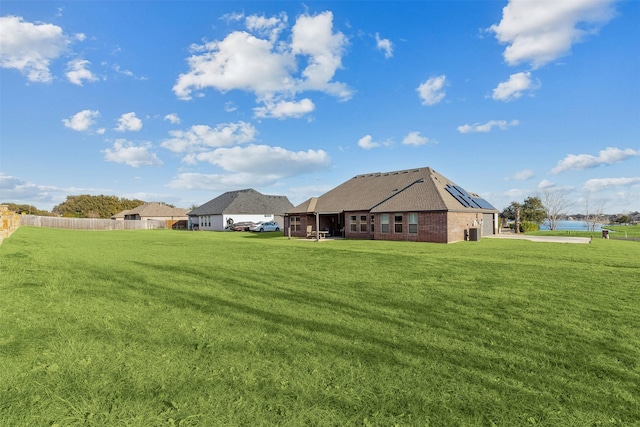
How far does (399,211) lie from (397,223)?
3.23ft

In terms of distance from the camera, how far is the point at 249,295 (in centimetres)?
729

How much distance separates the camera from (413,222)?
2488 cm

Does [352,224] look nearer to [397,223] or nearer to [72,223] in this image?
[397,223]

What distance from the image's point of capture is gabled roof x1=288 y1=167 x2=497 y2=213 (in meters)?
25.2

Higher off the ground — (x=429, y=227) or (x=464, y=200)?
(x=464, y=200)

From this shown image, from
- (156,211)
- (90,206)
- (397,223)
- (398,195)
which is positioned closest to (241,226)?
(398,195)

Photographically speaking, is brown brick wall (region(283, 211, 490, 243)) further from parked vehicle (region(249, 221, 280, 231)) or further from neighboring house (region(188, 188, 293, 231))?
neighboring house (region(188, 188, 293, 231))

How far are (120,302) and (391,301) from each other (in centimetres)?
542

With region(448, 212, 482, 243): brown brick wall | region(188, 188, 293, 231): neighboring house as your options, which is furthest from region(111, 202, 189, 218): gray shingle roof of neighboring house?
region(448, 212, 482, 243): brown brick wall

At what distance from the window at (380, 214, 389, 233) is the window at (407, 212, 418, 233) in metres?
1.74

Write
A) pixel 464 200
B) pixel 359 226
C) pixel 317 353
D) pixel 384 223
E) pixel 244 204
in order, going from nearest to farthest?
1. pixel 317 353
2. pixel 384 223
3. pixel 464 200
4. pixel 359 226
5. pixel 244 204

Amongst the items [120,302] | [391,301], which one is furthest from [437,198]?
[120,302]

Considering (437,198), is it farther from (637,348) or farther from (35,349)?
(35,349)

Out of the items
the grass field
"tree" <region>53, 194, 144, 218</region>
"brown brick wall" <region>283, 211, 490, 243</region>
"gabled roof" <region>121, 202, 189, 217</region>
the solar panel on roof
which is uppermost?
"tree" <region>53, 194, 144, 218</region>
